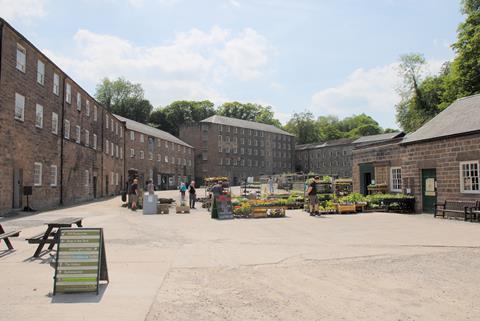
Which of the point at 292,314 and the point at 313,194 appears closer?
the point at 292,314

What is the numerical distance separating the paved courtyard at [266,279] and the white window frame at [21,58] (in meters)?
Answer: 12.8

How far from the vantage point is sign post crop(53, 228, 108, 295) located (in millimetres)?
6145

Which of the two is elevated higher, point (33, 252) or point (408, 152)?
point (408, 152)

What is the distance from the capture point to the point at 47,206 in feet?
80.8

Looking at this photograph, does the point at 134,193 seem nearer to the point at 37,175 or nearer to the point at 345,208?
the point at 37,175

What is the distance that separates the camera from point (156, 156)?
6306 cm

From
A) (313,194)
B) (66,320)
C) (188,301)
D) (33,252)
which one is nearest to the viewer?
(66,320)

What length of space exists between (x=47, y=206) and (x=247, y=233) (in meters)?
16.5

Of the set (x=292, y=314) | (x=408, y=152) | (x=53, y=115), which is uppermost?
(x=53, y=115)

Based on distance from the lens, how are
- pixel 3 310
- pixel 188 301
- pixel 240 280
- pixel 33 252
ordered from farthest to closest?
1. pixel 33 252
2. pixel 240 280
3. pixel 188 301
4. pixel 3 310

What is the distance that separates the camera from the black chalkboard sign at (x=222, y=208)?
1862 centimetres

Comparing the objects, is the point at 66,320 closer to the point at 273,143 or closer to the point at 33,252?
the point at 33,252

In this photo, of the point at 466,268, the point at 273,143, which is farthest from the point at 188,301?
the point at 273,143

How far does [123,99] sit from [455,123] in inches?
3236
